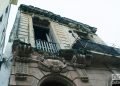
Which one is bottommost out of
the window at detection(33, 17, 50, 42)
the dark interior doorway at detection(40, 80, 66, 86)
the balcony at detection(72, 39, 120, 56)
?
the dark interior doorway at detection(40, 80, 66, 86)

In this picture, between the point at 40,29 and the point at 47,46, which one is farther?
the point at 40,29

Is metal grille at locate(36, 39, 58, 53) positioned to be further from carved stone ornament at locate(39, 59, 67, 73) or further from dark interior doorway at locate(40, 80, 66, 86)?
dark interior doorway at locate(40, 80, 66, 86)

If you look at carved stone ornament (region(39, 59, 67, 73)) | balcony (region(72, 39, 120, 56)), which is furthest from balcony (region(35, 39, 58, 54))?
carved stone ornament (region(39, 59, 67, 73))

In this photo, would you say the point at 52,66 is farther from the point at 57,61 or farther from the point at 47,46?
the point at 47,46

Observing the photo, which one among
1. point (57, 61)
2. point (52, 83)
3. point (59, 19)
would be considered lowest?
point (52, 83)

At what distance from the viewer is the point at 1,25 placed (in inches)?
557

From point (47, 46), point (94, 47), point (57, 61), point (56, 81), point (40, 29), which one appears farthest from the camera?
point (40, 29)

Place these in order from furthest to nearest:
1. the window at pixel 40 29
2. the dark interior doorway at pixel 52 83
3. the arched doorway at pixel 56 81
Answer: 1. the window at pixel 40 29
2. the dark interior doorway at pixel 52 83
3. the arched doorway at pixel 56 81

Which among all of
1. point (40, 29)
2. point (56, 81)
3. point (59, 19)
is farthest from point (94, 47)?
point (59, 19)

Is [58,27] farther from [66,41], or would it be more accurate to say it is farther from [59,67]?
[59,67]

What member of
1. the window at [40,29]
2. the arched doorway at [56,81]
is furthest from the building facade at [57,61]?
the window at [40,29]

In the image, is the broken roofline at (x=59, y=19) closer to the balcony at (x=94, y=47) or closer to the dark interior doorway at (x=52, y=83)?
the balcony at (x=94, y=47)

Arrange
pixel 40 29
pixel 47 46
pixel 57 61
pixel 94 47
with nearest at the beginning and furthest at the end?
pixel 57 61, pixel 47 46, pixel 94 47, pixel 40 29

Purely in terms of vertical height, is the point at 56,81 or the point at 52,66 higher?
the point at 52,66
